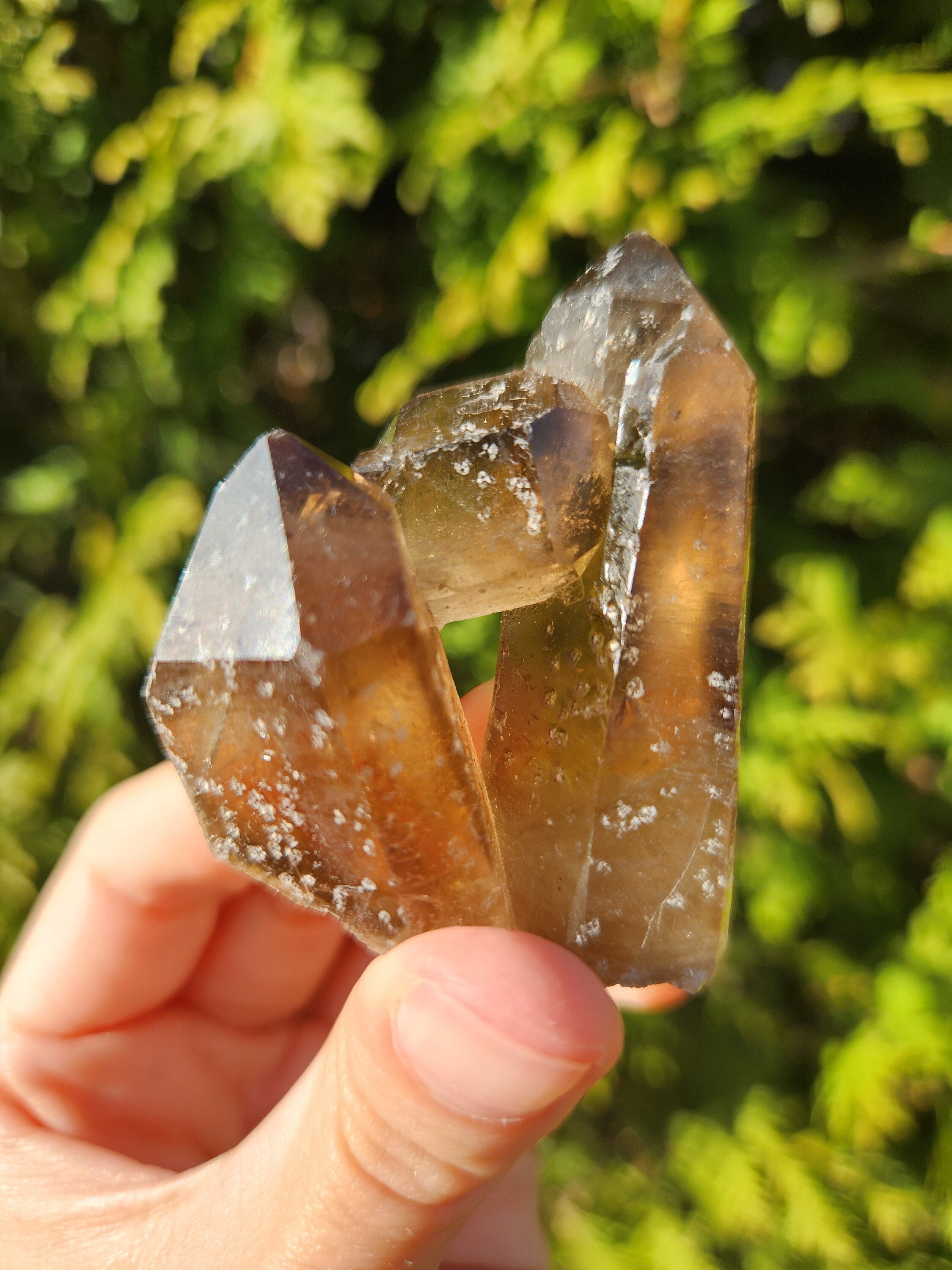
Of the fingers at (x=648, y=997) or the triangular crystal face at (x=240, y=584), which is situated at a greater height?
the triangular crystal face at (x=240, y=584)

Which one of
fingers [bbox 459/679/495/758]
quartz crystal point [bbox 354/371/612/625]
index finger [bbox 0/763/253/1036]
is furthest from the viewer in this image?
fingers [bbox 459/679/495/758]

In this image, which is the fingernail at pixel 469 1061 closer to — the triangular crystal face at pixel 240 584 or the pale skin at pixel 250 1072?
the pale skin at pixel 250 1072

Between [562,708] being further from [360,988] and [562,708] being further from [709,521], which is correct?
[360,988]

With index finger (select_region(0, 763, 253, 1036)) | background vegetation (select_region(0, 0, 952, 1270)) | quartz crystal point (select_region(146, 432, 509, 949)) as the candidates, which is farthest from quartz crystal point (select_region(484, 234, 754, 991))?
background vegetation (select_region(0, 0, 952, 1270))

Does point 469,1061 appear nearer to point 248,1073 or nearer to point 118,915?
point 118,915

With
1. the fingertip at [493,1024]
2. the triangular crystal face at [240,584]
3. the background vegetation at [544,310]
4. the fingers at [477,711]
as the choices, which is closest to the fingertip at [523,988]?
the fingertip at [493,1024]

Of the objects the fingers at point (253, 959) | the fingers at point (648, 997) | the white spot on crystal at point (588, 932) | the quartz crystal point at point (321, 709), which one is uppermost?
the quartz crystal point at point (321, 709)

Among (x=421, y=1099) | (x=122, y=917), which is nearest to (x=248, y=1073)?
(x=122, y=917)

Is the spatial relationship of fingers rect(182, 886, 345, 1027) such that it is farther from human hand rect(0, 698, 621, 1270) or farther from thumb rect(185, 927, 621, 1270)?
thumb rect(185, 927, 621, 1270)
